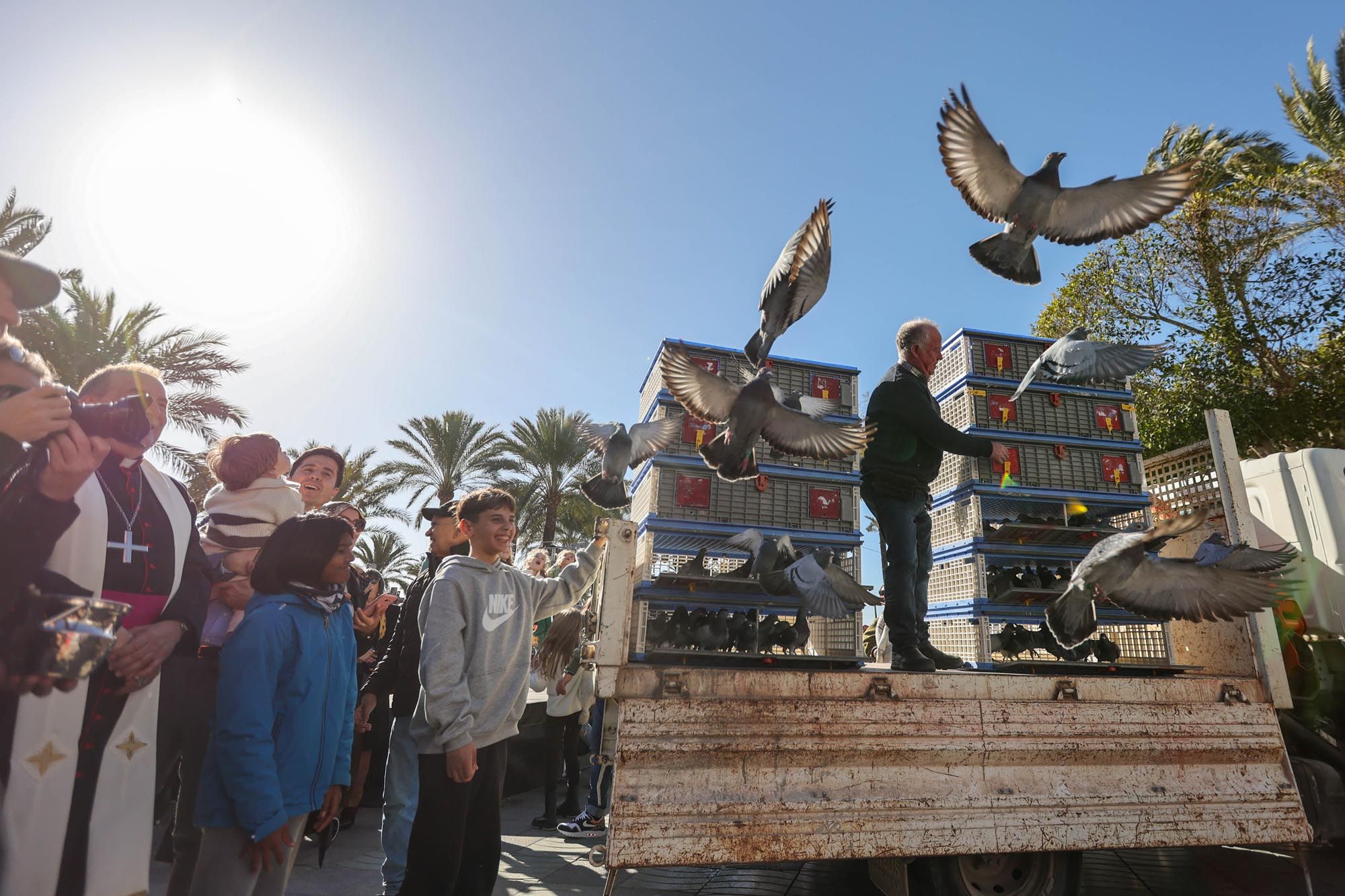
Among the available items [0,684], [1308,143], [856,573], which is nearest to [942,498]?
[856,573]

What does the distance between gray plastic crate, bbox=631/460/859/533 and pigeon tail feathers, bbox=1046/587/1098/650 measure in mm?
1313

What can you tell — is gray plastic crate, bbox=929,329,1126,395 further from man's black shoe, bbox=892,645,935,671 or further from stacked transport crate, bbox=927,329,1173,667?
man's black shoe, bbox=892,645,935,671

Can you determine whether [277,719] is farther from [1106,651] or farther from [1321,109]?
[1321,109]

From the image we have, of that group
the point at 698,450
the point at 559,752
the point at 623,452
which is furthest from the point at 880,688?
the point at 559,752

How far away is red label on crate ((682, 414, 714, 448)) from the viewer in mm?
4652

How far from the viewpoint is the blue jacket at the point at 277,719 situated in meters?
1.98

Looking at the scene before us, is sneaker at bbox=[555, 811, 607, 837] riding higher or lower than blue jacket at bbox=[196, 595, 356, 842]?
lower

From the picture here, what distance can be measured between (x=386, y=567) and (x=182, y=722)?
81.3ft

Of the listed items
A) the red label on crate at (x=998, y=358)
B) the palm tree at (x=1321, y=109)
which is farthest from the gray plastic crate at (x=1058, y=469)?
the palm tree at (x=1321, y=109)

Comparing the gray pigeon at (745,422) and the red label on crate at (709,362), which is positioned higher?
the red label on crate at (709,362)

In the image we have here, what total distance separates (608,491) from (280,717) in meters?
3.11

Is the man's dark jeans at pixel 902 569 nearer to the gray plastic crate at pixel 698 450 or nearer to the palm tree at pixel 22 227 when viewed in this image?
the gray plastic crate at pixel 698 450

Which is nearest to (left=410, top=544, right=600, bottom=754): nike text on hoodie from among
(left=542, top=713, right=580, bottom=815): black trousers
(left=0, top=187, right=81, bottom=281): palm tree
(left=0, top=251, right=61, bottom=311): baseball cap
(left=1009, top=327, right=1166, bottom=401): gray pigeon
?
(left=0, top=251, right=61, bottom=311): baseball cap

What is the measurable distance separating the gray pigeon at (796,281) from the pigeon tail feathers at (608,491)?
161cm
